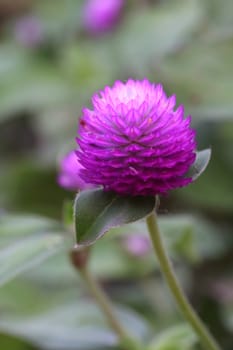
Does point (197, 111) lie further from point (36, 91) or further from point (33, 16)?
point (33, 16)

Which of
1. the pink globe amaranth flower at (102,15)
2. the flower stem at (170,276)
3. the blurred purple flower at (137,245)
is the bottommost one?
the flower stem at (170,276)

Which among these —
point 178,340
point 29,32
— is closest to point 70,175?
point 178,340

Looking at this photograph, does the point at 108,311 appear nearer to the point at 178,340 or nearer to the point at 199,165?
the point at 178,340

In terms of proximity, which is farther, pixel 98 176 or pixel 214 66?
pixel 214 66

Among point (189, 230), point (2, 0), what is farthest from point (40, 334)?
point (2, 0)

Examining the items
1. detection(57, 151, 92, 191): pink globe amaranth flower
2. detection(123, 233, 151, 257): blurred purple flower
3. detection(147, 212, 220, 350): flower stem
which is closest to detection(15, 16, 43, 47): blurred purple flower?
detection(123, 233, 151, 257): blurred purple flower

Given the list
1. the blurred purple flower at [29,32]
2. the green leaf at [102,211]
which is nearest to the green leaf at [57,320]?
the green leaf at [102,211]

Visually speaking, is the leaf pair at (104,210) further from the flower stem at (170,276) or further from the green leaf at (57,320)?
the green leaf at (57,320)
